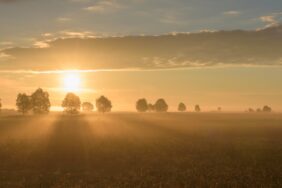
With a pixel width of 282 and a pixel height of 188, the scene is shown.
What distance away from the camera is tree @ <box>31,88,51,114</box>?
138m

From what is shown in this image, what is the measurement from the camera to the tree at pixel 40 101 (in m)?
138

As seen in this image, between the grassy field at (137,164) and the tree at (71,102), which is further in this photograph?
the tree at (71,102)

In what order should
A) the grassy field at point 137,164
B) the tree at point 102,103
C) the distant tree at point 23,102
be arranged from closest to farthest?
1. the grassy field at point 137,164
2. the distant tree at point 23,102
3. the tree at point 102,103

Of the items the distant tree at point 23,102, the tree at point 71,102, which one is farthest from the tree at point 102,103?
the distant tree at point 23,102

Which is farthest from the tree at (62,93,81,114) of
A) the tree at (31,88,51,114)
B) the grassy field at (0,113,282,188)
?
the grassy field at (0,113,282,188)

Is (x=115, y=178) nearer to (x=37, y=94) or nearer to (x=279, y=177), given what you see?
(x=279, y=177)

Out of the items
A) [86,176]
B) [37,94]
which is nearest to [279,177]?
[86,176]

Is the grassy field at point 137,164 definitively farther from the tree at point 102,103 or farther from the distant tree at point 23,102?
the tree at point 102,103

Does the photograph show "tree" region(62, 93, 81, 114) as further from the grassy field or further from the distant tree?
the grassy field

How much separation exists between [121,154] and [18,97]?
113063 mm

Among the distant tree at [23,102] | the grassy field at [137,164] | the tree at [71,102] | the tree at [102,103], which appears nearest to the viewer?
the grassy field at [137,164]

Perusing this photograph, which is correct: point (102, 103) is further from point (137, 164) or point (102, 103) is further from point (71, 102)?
point (137, 164)

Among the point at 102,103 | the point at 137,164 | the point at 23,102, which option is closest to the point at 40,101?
the point at 23,102

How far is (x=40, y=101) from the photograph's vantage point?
139 metres
